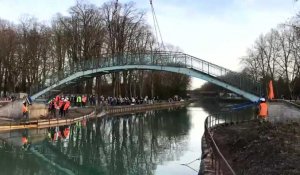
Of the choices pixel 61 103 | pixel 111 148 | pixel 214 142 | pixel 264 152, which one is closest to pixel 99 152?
pixel 111 148

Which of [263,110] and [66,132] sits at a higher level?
[263,110]

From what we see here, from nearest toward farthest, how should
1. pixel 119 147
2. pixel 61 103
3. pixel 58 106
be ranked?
pixel 119 147, pixel 61 103, pixel 58 106

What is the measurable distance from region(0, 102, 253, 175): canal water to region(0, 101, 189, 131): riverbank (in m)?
1.25

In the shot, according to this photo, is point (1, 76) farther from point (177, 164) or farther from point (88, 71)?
point (177, 164)

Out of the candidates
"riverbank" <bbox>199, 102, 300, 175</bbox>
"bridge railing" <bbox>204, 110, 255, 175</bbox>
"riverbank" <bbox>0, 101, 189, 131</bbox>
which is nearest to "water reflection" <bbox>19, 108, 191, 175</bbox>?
"riverbank" <bbox>0, 101, 189, 131</bbox>

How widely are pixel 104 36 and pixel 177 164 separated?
46.4m

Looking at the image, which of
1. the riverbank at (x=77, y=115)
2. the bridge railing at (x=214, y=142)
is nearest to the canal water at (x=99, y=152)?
the riverbank at (x=77, y=115)

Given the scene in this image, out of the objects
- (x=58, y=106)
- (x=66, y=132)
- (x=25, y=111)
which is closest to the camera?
(x=66, y=132)

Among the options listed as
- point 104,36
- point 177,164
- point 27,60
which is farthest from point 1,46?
point 177,164

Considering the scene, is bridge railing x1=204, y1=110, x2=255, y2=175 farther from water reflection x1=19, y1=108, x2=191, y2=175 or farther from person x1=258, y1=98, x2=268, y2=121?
person x1=258, y1=98, x2=268, y2=121

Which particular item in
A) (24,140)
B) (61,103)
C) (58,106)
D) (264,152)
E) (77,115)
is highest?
(61,103)

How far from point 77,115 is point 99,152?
2081cm

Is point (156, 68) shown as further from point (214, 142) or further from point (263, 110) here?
point (214, 142)

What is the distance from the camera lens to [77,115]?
1810 inches
